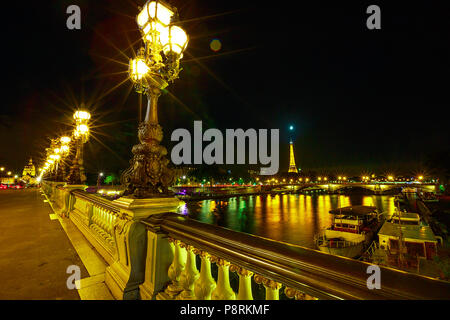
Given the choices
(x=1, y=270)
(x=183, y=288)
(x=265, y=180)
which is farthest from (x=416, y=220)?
(x=265, y=180)

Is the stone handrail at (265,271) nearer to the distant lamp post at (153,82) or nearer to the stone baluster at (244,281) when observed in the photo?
the stone baluster at (244,281)

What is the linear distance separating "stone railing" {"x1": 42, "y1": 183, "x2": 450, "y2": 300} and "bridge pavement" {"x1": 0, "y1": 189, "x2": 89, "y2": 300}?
2.42 feet

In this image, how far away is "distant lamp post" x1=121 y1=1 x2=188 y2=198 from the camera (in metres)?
3.29

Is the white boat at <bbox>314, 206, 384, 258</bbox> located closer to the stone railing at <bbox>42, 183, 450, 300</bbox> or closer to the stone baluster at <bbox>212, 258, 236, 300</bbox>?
the stone railing at <bbox>42, 183, 450, 300</bbox>

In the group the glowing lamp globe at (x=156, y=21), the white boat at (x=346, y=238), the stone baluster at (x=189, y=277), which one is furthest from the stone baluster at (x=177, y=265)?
the white boat at (x=346, y=238)

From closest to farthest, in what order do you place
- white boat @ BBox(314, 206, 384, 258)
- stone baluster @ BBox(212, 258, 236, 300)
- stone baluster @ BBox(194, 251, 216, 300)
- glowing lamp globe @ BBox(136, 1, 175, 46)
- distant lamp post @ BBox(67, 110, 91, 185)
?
stone baluster @ BBox(212, 258, 236, 300) → stone baluster @ BBox(194, 251, 216, 300) → glowing lamp globe @ BBox(136, 1, 175, 46) → distant lamp post @ BBox(67, 110, 91, 185) → white boat @ BBox(314, 206, 384, 258)

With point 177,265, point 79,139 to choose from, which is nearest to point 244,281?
point 177,265

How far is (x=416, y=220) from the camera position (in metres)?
24.2

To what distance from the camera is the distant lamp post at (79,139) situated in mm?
8859

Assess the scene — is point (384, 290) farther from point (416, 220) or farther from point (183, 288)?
point (416, 220)

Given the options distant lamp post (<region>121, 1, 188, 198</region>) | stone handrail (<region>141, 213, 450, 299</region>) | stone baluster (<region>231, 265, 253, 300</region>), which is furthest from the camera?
distant lamp post (<region>121, 1, 188, 198</region>)

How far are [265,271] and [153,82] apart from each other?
11.1 feet

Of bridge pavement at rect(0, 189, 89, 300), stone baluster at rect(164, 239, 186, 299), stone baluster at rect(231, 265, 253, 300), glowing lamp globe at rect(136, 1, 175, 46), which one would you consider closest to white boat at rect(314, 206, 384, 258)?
stone baluster at rect(164, 239, 186, 299)
